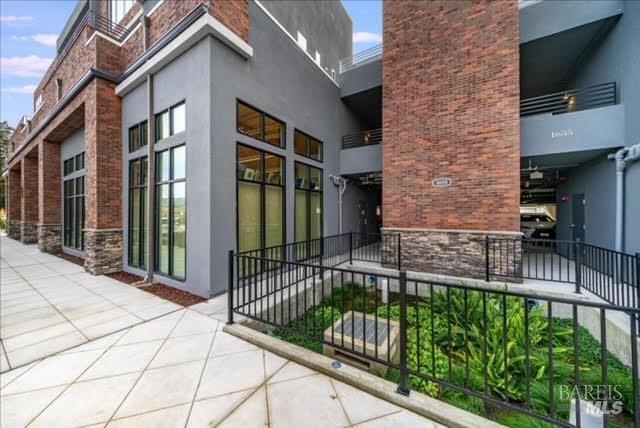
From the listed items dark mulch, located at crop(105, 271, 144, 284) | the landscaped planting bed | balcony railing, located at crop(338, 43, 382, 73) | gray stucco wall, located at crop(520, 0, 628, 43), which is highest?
balcony railing, located at crop(338, 43, 382, 73)

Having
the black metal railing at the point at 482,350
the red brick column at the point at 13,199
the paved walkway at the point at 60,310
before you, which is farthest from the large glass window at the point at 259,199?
the red brick column at the point at 13,199

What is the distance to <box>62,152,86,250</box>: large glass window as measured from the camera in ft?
32.0

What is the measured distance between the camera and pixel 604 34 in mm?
6688

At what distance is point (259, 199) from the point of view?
6.48 m

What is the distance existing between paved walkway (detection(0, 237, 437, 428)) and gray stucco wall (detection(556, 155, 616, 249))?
7.98m

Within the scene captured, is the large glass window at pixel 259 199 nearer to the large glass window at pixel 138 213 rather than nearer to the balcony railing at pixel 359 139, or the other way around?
the large glass window at pixel 138 213

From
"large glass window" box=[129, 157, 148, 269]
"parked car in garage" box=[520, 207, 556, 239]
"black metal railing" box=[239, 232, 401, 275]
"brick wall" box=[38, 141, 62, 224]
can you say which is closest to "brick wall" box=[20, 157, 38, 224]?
"brick wall" box=[38, 141, 62, 224]

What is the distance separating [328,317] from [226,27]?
6649 mm

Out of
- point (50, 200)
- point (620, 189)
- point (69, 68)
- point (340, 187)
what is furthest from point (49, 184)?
point (620, 189)

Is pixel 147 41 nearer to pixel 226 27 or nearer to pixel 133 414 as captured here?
pixel 226 27

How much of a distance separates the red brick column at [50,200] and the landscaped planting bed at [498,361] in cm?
1274

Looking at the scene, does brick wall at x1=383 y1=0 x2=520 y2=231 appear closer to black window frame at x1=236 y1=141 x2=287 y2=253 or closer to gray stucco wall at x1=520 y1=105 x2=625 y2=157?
gray stucco wall at x1=520 y1=105 x2=625 y2=157

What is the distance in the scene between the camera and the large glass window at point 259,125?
5.95 meters

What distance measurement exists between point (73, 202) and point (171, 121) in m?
8.17
